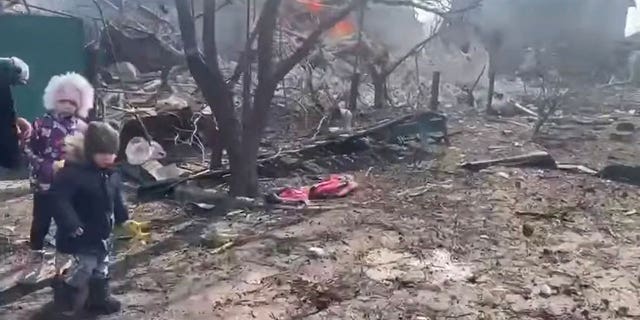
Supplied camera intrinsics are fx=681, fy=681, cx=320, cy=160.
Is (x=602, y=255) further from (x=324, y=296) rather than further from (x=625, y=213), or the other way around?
(x=324, y=296)

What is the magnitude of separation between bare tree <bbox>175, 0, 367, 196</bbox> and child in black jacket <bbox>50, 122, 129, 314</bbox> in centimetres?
260

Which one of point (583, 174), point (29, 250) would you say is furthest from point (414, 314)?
point (583, 174)

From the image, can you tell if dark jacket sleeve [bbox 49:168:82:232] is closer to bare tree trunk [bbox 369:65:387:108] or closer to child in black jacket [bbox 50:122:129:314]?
child in black jacket [bbox 50:122:129:314]

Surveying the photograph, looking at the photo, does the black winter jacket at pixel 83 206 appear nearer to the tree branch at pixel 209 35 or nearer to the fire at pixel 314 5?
the tree branch at pixel 209 35

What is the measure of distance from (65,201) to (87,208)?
12cm

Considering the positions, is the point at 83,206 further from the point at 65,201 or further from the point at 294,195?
the point at 294,195

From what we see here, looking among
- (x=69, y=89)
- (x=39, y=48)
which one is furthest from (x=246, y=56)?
(x=39, y=48)

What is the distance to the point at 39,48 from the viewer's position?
312 inches

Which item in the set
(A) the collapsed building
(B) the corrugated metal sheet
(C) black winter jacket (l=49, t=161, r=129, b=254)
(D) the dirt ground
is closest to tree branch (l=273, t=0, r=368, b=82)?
(D) the dirt ground

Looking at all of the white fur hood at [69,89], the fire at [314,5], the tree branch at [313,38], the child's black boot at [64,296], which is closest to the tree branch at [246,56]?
the tree branch at [313,38]

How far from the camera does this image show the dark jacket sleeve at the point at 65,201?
3.35m

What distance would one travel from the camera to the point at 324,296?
13.1 ft

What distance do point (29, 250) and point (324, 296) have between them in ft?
6.88

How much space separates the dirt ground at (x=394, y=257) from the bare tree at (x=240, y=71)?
63 cm
